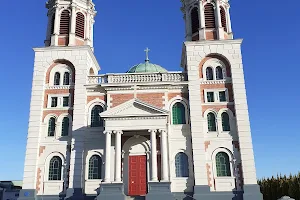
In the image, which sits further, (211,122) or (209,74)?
(209,74)

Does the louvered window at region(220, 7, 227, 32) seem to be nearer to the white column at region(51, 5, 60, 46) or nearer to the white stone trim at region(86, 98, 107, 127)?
the white stone trim at region(86, 98, 107, 127)

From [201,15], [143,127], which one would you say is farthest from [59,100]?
[201,15]

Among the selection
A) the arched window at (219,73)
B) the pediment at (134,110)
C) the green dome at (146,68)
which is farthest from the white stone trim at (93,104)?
the arched window at (219,73)

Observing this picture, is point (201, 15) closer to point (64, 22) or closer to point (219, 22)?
point (219, 22)

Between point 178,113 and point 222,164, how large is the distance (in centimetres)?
483

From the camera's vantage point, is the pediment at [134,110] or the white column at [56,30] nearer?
the pediment at [134,110]

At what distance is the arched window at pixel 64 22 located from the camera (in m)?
26.4

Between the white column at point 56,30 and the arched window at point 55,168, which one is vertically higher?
the white column at point 56,30

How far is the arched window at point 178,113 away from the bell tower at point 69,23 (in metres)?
9.50

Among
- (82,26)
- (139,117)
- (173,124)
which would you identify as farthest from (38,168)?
(82,26)

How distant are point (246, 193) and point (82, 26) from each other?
18572 mm

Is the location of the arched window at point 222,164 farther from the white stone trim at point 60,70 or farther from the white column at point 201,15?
the white stone trim at point 60,70

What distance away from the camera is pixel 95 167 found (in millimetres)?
22453

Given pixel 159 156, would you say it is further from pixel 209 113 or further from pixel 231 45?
pixel 231 45
